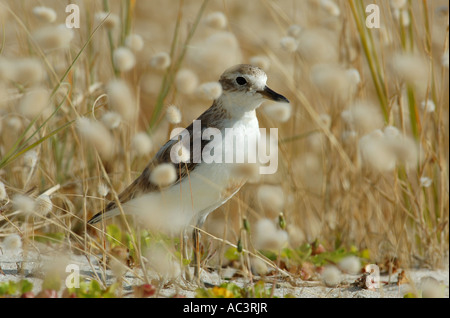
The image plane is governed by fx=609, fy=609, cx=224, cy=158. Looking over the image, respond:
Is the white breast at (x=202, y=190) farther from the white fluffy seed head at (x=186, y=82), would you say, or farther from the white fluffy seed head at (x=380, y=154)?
the white fluffy seed head at (x=380, y=154)

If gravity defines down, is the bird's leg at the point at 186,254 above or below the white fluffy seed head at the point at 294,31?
below

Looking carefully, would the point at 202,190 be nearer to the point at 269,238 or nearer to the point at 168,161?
the point at 168,161

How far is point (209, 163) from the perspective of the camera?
269 centimetres

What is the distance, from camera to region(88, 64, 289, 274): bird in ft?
8.86

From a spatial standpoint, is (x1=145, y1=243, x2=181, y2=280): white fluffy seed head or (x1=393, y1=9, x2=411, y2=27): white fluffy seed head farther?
(x1=393, y1=9, x2=411, y2=27): white fluffy seed head

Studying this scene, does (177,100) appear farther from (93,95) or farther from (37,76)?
(37,76)

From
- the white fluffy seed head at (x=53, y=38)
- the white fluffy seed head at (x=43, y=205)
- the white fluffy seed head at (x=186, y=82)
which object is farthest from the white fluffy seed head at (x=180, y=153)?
the white fluffy seed head at (x=53, y=38)

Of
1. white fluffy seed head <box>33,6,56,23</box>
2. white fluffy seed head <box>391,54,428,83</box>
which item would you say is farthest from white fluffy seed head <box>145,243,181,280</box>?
white fluffy seed head <box>391,54,428,83</box>

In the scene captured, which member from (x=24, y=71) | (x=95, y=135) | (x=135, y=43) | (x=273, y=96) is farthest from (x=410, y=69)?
(x=24, y=71)

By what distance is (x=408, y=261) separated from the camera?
3.35 metres

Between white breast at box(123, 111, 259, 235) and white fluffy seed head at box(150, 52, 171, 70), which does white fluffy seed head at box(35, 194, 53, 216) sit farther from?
white fluffy seed head at box(150, 52, 171, 70)

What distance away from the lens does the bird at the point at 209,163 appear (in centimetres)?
270
